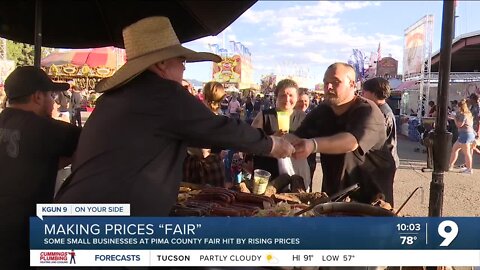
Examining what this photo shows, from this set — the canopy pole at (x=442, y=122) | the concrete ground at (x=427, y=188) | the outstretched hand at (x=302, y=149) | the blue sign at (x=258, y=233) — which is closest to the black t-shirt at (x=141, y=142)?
the blue sign at (x=258, y=233)

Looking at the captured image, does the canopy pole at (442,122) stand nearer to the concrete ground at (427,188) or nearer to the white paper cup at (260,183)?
the white paper cup at (260,183)

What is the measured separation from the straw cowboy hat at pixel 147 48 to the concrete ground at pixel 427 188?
13.4 ft

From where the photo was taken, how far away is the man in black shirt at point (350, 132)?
273 cm

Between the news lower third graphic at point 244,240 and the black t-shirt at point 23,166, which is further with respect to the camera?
the black t-shirt at point 23,166

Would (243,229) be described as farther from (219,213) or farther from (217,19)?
(217,19)

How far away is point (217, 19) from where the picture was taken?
2.89m

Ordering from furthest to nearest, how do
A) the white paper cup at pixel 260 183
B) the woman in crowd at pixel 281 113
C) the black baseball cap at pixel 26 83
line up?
the woman in crowd at pixel 281 113 → the white paper cup at pixel 260 183 → the black baseball cap at pixel 26 83

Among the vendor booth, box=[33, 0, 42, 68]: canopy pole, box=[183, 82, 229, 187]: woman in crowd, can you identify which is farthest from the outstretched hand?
the vendor booth

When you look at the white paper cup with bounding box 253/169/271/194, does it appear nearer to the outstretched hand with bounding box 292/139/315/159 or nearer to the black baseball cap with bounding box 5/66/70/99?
the outstretched hand with bounding box 292/139/315/159

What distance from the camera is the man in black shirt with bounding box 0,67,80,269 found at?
2133 millimetres

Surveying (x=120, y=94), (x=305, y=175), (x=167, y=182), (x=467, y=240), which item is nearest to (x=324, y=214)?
(x=467, y=240)

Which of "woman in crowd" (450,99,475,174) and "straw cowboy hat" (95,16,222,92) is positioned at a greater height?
"straw cowboy hat" (95,16,222,92)

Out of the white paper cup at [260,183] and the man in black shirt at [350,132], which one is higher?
the man in black shirt at [350,132]

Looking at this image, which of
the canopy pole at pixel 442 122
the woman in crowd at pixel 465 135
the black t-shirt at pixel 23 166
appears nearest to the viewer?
the canopy pole at pixel 442 122
